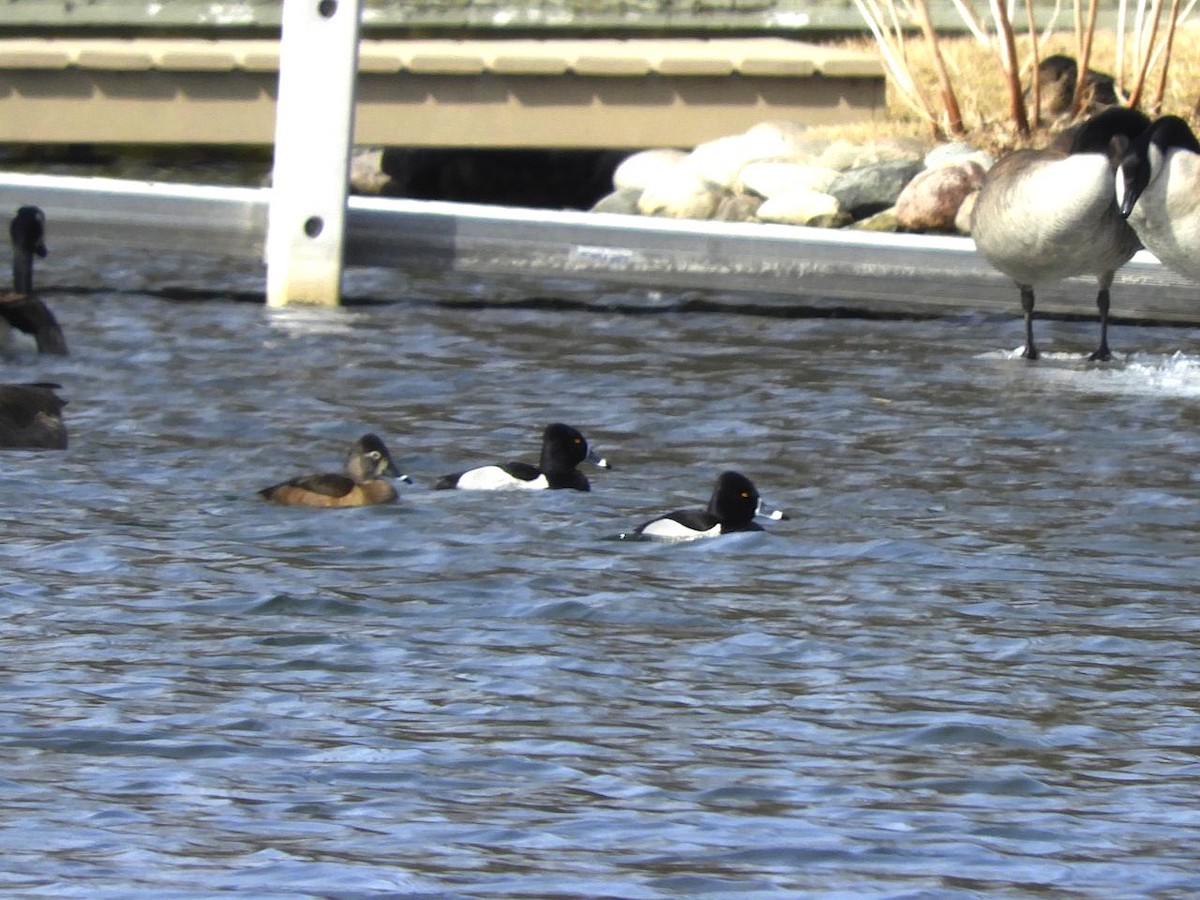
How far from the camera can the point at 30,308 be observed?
12.7m

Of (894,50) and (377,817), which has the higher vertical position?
(894,50)

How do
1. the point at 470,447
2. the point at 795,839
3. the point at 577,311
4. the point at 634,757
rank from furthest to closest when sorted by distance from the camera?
the point at 577,311 < the point at 470,447 < the point at 634,757 < the point at 795,839

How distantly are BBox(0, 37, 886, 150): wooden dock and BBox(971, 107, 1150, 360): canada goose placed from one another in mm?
8667

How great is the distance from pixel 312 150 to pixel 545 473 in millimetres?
6143

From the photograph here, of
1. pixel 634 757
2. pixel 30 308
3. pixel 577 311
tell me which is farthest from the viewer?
pixel 577 311

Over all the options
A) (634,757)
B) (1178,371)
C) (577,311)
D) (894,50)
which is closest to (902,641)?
(634,757)

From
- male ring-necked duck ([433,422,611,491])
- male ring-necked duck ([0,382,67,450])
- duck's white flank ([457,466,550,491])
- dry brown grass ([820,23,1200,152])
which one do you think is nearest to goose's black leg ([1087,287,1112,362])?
male ring-necked duck ([433,422,611,491])

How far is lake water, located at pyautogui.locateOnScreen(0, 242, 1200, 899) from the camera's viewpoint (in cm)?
539

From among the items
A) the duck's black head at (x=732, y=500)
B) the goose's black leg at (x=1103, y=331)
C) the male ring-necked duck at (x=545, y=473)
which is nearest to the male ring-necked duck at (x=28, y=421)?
the male ring-necked duck at (x=545, y=473)

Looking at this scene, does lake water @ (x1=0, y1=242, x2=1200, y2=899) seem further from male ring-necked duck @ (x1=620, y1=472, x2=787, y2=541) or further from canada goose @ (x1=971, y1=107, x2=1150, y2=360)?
canada goose @ (x1=971, y1=107, x2=1150, y2=360)

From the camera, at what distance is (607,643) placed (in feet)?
23.7

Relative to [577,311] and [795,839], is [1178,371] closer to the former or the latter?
[577,311]

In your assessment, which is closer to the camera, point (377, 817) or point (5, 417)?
point (377, 817)

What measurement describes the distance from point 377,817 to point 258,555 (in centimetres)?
291
